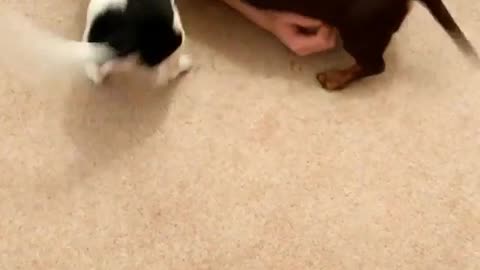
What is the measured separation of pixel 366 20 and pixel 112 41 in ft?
1.59

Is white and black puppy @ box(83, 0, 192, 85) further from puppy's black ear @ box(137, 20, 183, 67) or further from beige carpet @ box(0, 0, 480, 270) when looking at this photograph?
beige carpet @ box(0, 0, 480, 270)

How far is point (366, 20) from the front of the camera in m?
1.65

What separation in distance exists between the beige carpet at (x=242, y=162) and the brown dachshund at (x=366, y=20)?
0.11 m

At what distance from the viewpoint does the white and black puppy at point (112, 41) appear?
1.55 m

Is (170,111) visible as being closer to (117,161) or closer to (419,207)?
(117,161)

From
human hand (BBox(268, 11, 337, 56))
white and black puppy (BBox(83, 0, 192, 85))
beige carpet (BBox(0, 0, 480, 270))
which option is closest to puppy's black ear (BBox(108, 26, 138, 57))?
white and black puppy (BBox(83, 0, 192, 85))

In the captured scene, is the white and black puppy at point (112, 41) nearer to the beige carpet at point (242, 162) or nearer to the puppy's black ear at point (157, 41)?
the puppy's black ear at point (157, 41)

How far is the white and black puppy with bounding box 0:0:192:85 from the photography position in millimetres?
1554

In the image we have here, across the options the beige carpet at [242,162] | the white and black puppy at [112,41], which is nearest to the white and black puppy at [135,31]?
the white and black puppy at [112,41]

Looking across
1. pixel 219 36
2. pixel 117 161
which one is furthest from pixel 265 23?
pixel 117 161

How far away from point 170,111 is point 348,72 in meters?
0.38

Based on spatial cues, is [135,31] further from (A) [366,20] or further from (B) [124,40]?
(A) [366,20]

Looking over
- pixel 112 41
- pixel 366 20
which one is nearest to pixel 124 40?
pixel 112 41

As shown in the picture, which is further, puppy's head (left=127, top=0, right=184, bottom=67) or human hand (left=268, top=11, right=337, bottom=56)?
human hand (left=268, top=11, right=337, bottom=56)
